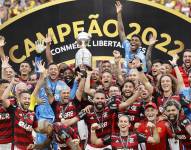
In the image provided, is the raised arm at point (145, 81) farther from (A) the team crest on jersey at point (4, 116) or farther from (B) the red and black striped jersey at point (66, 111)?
(A) the team crest on jersey at point (4, 116)

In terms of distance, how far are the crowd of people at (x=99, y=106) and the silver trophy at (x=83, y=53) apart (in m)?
0.25

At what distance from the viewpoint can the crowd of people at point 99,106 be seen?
37.2 feet

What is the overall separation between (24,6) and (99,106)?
3527 mm

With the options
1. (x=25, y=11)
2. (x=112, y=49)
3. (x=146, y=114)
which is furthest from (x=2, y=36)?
(x=146, y=114)

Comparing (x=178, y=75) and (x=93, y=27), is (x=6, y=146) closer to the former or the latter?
(x=178, y=75)

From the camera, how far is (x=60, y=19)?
14336 mm

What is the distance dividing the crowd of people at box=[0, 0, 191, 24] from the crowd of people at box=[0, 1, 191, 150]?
4.86ft

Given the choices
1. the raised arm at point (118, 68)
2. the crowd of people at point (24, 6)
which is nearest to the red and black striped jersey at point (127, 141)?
the raised arm at point (118, 68)

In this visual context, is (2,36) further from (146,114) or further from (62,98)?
(146,114)

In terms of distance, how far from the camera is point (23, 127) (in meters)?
12.1

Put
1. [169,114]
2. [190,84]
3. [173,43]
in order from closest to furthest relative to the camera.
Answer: [169,114]
[190,84]
[173,43]

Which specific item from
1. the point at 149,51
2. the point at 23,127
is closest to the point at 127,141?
the point at 23,127

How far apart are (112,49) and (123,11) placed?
27.2 inches

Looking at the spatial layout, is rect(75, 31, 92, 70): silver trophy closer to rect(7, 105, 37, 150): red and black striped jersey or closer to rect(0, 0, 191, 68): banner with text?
rect(0, 0, 191, 68): banner with text
